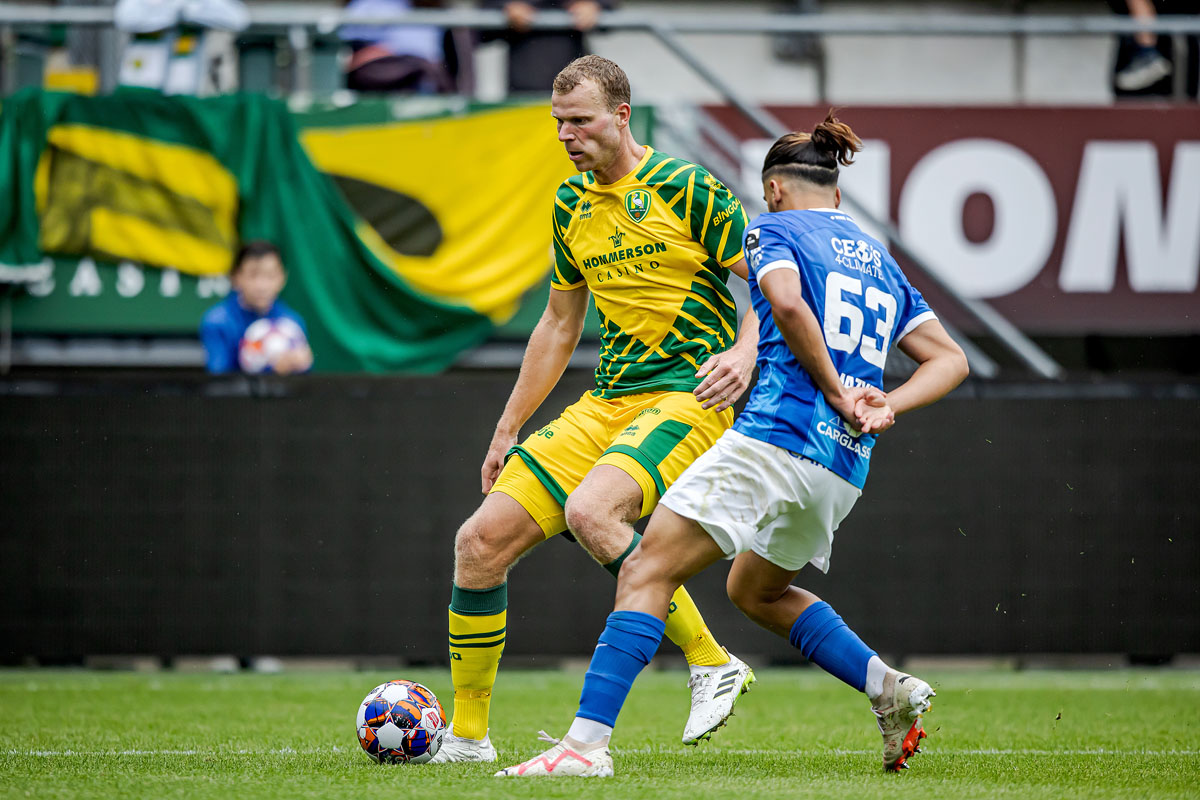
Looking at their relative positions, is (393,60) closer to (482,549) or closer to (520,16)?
(520,16)

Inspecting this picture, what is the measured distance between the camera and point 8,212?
9.70 meters

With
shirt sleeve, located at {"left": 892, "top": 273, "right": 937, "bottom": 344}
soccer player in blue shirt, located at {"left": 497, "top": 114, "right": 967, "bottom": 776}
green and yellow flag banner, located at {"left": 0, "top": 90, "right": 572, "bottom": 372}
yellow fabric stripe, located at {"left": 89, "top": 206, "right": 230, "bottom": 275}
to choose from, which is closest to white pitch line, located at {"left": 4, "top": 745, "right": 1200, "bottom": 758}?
soccer player in blue shirt, located at {"left": 497, "top": 114, "right": 967, "bottom": 776}

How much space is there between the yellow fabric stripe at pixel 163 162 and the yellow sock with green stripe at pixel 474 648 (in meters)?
5.21

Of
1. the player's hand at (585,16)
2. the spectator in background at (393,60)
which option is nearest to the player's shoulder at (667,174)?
the player's hand at (585,16)

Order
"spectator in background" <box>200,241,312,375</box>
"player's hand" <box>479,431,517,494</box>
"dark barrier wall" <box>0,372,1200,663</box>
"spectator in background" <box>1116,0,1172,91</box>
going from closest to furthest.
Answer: "player's hand" <box>479,431,517,494</box>, "dark barrier wall" <box>0,372,1200,663</box>, "spectator in background" <box>200,241,312,375</box>, "spectator in background" <box>1116,0,1172,91</box>

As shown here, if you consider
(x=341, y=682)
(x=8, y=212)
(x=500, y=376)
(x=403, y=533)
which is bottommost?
(x=341, y=682)

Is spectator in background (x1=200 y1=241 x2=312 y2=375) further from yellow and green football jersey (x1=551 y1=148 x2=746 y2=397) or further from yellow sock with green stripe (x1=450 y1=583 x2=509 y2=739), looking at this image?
yellow sock with green stripe (x1=450 y1=583 x2=509 y2=739)

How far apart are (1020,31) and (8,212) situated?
6.60 metres

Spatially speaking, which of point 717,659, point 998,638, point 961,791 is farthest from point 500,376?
point 961,791

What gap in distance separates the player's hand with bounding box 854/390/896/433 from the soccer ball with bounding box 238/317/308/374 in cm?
528

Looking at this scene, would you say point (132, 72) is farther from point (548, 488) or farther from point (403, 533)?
point (548, 488)

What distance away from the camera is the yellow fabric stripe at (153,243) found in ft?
32.3

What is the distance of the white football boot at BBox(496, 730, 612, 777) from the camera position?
466 cm

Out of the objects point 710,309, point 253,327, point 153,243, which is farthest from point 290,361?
point 710,309
